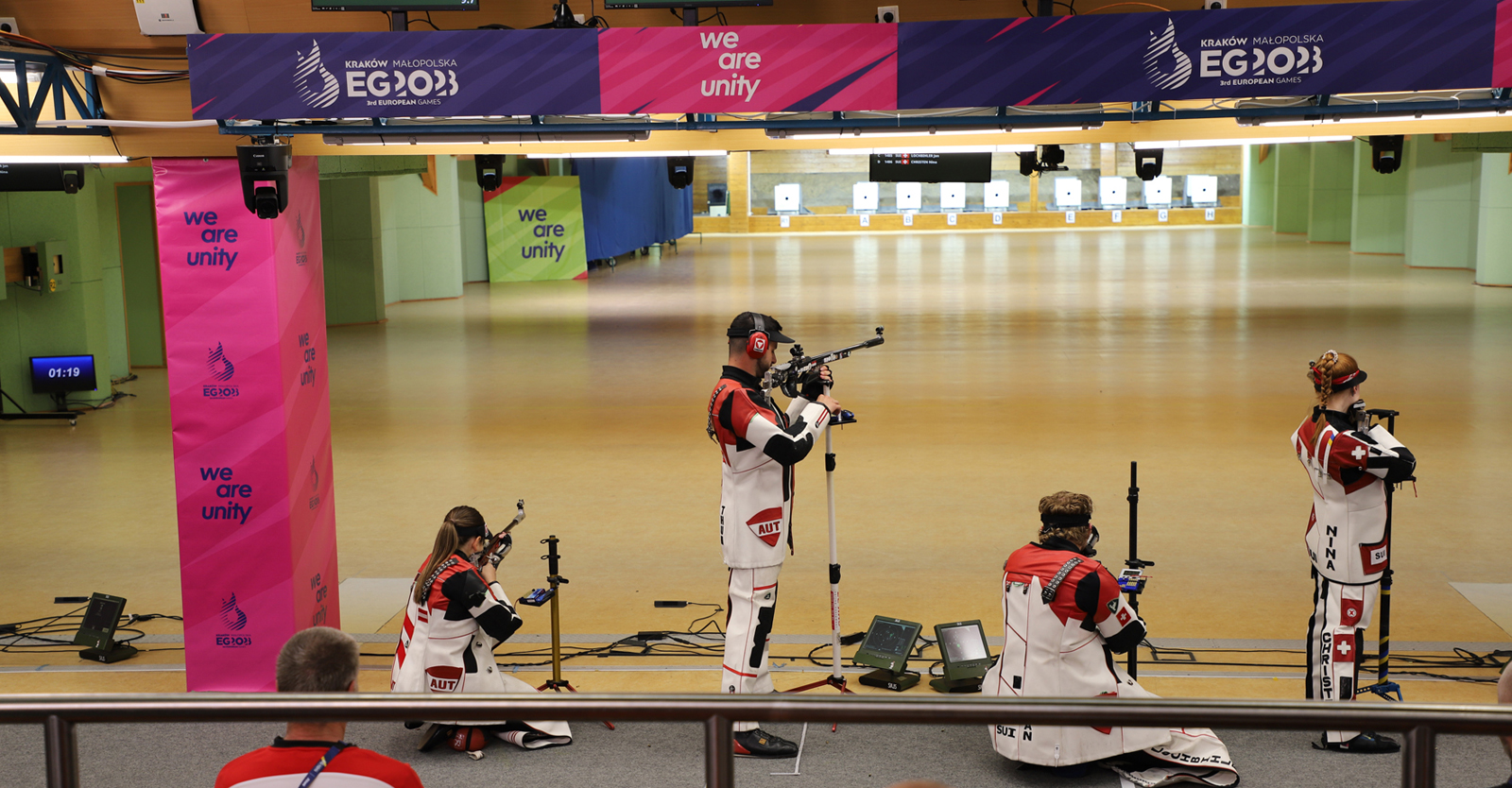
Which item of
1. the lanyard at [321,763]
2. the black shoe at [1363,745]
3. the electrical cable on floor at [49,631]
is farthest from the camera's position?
the electrical cable on floor at [49,631]

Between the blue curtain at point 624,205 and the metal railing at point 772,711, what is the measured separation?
28.8 metres

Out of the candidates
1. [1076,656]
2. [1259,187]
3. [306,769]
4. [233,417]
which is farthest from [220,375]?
[1259,187]

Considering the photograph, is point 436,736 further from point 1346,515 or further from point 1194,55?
point 1194,55

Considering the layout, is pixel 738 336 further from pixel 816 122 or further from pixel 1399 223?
pixel 1399 223

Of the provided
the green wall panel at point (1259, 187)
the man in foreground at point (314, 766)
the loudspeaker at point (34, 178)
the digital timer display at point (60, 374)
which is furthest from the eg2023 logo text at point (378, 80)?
the green wall panel at point (1259, 187)

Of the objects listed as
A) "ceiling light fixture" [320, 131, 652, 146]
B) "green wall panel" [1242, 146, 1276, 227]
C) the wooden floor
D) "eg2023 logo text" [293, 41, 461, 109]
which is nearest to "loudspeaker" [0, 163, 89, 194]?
the wooden floor

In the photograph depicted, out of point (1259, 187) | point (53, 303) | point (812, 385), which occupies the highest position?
point (1259, 187)

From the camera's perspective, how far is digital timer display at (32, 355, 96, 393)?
14922 mm

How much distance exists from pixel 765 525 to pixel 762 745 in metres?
0.98

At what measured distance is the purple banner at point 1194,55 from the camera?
557cm

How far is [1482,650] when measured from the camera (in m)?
6.88

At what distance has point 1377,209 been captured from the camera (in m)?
32.8

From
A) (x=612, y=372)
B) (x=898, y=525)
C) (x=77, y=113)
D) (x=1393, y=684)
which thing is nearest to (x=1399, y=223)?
(x=612, y=372)

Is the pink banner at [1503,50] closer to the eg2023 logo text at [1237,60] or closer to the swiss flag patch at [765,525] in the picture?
the eg2023 logo text at [1237,60]
